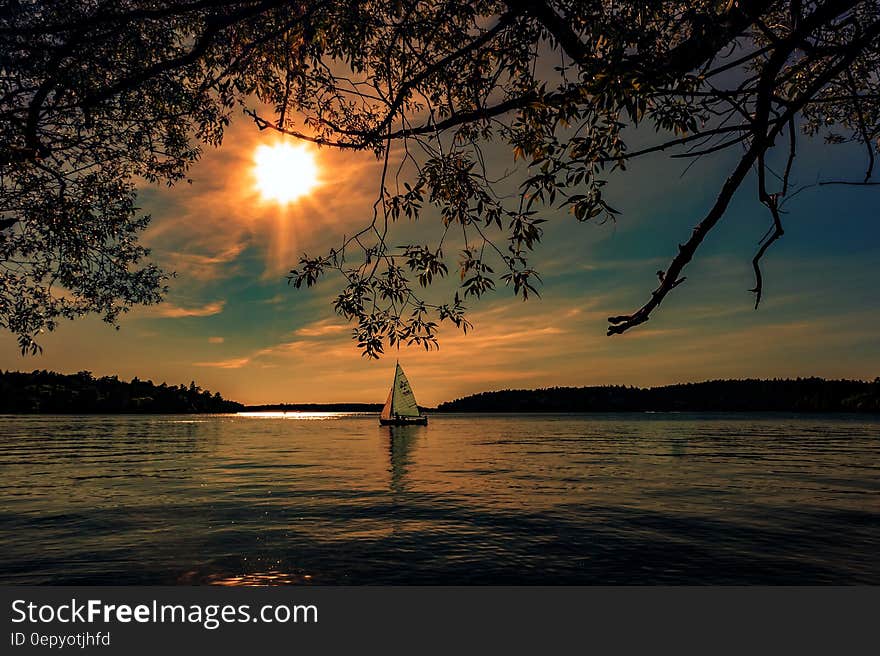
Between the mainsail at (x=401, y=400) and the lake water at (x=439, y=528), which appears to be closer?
the lake water at (x=439, y=528)

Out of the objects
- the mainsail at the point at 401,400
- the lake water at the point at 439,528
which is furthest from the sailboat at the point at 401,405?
the lake water at the point at 439,528

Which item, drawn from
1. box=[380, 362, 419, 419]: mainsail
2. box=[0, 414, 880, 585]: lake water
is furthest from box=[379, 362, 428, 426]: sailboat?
box=[0, 414, 880, 585]: lake water

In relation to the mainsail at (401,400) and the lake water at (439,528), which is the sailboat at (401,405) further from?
the lake water at (439,528)

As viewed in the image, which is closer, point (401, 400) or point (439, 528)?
point (439, 528)

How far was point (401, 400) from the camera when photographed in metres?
104

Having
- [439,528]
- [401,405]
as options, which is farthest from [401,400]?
[439,528]

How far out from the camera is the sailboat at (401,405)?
333 feet

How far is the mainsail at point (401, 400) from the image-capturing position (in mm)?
101125

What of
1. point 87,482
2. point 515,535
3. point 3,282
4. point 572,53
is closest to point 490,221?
point 572,53

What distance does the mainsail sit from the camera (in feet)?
332

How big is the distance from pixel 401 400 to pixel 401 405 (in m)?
1.76

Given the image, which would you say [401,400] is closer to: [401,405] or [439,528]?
[401,405]
